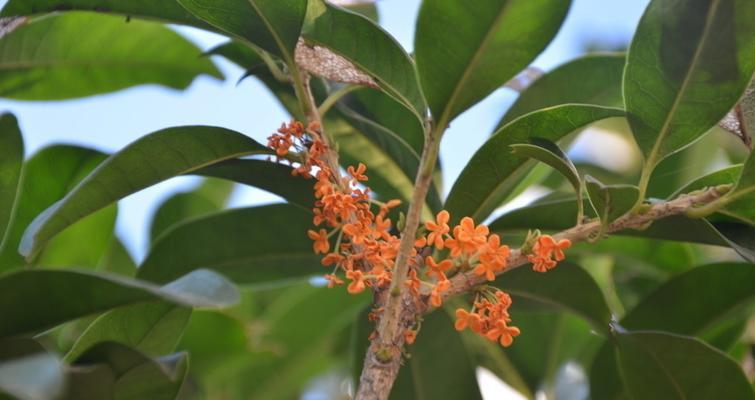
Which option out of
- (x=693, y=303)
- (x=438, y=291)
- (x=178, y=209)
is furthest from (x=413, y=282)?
(x=178, y=209)

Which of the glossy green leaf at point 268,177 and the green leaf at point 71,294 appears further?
the glossy green leaf at point 268,177

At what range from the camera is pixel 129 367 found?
866mm

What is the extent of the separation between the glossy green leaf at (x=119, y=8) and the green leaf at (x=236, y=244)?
1.08ft

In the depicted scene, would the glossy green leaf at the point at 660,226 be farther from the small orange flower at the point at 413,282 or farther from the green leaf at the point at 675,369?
the small orange flower at the point at 413,282

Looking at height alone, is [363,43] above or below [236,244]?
above

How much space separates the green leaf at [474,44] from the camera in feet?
3.22

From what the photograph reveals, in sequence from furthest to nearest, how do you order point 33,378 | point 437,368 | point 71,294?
point 437,368 < point 71,294 < point 33,378

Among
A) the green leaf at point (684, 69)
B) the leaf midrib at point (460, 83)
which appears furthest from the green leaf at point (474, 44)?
the green leaf at point (684, 69)

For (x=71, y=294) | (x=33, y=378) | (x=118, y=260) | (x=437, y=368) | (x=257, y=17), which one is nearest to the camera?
(x=33, y=378)

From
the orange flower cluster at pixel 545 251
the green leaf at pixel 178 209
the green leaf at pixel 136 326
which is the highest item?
the orange flower cluster at pixel 545 251

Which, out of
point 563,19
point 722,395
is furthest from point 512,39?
point 722,395

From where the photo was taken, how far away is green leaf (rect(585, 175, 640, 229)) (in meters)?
0.95

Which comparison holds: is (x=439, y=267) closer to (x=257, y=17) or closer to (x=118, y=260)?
(x=257, y=17)

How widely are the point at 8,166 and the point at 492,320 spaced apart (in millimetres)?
633
